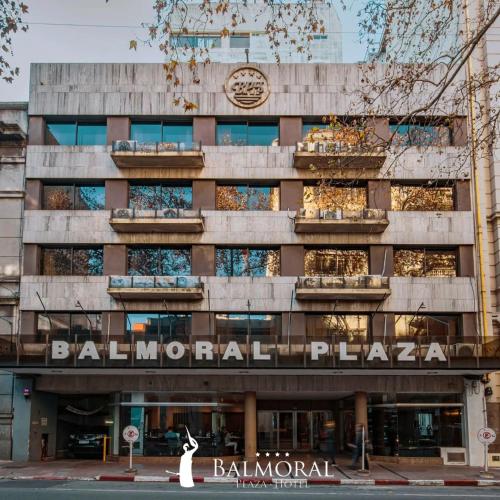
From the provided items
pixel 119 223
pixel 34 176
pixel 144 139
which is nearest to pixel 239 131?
pixel 144 139

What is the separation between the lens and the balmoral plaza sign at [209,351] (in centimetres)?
2852

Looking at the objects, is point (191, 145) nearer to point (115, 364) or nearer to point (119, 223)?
point (119, 223)

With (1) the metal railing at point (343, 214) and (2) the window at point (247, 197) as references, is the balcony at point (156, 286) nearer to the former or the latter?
(2) the window at point (247, 197)

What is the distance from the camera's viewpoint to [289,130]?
33.6 meters

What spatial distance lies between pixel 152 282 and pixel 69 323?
4435 millimetres

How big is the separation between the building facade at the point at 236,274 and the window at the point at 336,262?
0.09 meters

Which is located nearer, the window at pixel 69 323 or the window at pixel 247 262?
the window at pixel 69 323

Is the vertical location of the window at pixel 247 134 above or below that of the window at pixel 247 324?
above

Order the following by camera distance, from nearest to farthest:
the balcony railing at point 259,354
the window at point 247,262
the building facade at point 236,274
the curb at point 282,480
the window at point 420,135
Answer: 1. the window at point 420,135
2. the curb at point 282,480
3. the balcony railing at point 259,354
4. the building facade at point 236,274
5. the window at point 247,262

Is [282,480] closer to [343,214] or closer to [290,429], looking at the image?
A: [290,429]

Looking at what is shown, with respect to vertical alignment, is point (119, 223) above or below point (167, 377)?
above

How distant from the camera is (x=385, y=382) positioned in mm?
31016

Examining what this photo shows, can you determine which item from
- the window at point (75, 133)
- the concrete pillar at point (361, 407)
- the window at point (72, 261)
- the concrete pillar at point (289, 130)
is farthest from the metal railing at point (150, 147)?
the concrete pillar at point (361, 407)

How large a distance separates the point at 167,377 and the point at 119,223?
23.2 feet
